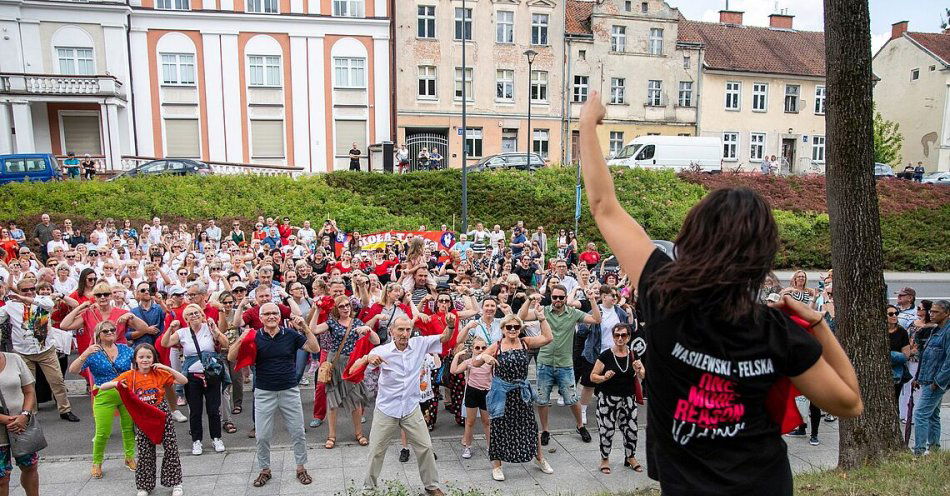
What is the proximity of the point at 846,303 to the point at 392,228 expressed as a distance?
19618 millimetres

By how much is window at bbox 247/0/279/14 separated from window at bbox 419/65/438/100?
871 cm

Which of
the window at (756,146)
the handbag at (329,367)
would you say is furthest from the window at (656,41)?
the handbag at (329,367)

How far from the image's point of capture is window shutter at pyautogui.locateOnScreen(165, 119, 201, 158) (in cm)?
3356

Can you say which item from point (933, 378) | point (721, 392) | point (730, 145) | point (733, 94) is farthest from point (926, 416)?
point (733, 94)

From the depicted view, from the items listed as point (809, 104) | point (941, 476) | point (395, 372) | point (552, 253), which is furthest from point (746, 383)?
point (809, 104)

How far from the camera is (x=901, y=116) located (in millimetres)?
48438

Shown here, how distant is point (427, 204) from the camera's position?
27031 mm

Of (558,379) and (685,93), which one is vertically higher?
(685,93)

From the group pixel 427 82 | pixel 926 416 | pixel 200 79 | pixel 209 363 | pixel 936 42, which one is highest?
pixel 936 42

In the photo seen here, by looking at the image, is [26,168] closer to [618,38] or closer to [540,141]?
[540,141]

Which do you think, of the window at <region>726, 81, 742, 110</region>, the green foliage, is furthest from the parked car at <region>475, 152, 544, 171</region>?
the green foliage

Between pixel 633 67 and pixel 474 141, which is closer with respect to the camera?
pixel 474 141

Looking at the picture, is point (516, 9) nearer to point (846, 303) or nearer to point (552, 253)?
point (552, 253)

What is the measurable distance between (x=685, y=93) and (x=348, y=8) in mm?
22670
